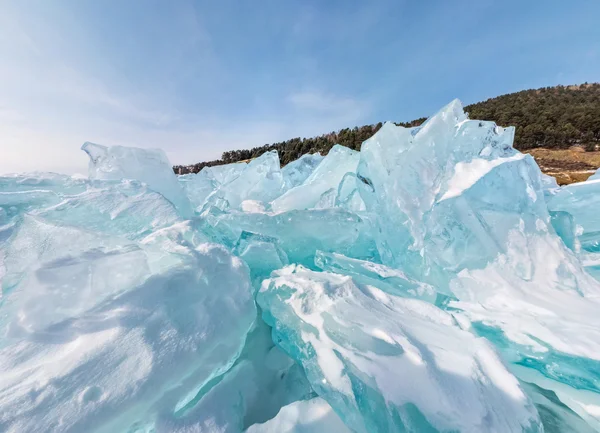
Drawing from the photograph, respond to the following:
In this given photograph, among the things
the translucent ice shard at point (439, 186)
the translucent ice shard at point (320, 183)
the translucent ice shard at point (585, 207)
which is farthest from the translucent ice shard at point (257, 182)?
the translucent ice shard at point (585, 207)

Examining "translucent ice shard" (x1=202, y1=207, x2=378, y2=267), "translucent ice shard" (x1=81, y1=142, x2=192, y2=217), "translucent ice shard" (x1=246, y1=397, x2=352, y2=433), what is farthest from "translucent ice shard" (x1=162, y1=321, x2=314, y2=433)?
"translucent ice shard" (x1=81, y1=142, x2=192, y2=217)

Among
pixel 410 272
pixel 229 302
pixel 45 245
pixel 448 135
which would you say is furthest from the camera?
pixel 448 135

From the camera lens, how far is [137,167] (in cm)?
353

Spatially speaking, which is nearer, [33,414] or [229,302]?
[33,414]

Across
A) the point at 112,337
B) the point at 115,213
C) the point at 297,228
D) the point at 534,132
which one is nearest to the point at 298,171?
the point at 297,228

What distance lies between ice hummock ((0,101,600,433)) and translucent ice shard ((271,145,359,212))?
99 centimetres

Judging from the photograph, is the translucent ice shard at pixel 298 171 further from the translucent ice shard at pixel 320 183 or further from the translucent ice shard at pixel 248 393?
the translucent ice shard at pixel 248 393

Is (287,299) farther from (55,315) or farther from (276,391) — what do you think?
(55,315)

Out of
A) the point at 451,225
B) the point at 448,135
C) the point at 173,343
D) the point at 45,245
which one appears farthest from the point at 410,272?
the point at 45,245

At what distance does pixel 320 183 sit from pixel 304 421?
9.89 ft

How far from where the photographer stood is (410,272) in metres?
2.31

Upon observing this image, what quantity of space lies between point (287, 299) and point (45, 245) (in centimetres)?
146

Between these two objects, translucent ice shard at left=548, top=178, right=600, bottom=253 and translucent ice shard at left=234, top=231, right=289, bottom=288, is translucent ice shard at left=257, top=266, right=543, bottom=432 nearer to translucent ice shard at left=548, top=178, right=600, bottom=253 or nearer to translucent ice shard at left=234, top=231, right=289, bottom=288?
translucent ice shard at left=234, top=231, right=289, bottom=288

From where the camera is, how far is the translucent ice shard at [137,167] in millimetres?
3484
